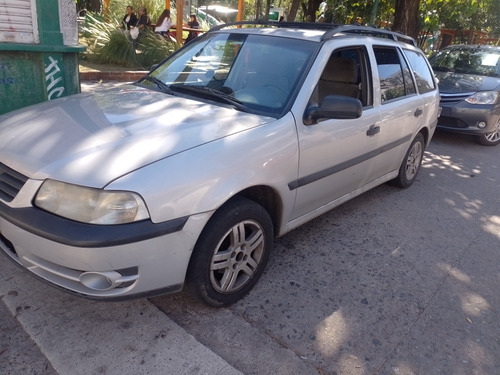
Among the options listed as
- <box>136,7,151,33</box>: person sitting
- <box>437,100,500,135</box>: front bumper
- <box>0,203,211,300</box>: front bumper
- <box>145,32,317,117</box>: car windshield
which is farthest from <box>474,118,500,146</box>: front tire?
<box>136,7,151,33</box>: person sitting

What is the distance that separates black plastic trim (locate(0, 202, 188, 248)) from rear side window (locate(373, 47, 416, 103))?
2610 millimetres

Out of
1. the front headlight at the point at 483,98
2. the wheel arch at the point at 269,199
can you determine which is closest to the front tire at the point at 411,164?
the wheel arch at the point at 269,199

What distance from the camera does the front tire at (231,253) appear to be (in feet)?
7.67

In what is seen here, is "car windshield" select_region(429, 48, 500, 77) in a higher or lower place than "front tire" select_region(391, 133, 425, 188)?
higher

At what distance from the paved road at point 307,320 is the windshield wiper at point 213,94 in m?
1.24

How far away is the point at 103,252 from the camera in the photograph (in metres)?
1.99

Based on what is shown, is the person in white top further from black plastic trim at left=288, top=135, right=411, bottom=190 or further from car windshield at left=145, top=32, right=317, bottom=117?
black plastic trim at left=288, top=135, right=411, bottom=190

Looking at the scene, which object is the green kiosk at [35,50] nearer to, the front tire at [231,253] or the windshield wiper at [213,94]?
the windshield wiper at [213,94]

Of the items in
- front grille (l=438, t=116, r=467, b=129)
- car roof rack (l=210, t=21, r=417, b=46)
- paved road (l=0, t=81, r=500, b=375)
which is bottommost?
paved road (l=0, t=81, r=500, b=375)

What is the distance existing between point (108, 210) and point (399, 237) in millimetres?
2811

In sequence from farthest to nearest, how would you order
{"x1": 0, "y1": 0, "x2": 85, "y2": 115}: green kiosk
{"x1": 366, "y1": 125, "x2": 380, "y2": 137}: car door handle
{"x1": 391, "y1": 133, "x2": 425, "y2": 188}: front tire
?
{"x1": 391, "y1": 133, "x2": 425, "y2": 188}: front tire < {"x1": 0, "y1": 0, "x2": 85, "y2": 115}: green kiosk < {"x1": 366, "y1": 125, "x2": 380, "y2": 137}: car door handle

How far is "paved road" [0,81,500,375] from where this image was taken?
7.34 feet

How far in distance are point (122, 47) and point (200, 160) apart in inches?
372

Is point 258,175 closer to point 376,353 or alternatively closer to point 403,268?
point 376,353
